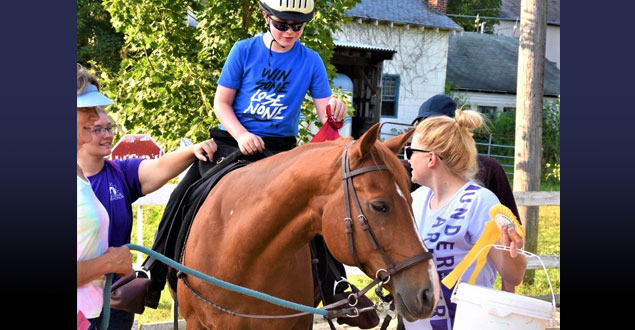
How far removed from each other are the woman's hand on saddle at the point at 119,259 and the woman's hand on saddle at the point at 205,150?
1.29 meters

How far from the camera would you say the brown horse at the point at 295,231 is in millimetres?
2689

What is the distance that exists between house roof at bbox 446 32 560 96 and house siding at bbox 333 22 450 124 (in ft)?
10.2

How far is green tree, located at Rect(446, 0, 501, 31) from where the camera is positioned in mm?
43312

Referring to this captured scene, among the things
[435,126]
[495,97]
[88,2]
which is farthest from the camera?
[495,97]

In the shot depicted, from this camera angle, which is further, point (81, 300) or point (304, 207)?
point (304, 207)

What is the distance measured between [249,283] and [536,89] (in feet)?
20.1

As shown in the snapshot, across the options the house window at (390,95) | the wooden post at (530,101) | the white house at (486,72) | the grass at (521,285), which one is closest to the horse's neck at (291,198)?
the grass at (521,285)

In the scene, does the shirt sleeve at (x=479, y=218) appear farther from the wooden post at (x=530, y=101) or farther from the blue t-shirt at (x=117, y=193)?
the wooden post at (x=530, y=101)

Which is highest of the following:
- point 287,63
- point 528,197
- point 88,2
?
point 88,2

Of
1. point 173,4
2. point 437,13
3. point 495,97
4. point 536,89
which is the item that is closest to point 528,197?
point 536,89

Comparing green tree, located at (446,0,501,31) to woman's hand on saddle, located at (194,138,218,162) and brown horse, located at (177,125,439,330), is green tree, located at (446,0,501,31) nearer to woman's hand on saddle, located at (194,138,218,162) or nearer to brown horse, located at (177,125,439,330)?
woman's hand on saddle, located at (194,138,218,162)

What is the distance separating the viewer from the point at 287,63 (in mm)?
3912

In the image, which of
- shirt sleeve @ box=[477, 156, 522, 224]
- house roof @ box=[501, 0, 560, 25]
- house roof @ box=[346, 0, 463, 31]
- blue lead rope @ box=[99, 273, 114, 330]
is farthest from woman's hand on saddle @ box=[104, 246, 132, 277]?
house roof @ box=[501, 0, 560, 25]

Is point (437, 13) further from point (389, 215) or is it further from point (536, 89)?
point (389, 215)
